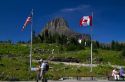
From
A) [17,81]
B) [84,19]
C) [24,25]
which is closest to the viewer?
[17,81]

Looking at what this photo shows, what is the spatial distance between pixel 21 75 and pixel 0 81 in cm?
511

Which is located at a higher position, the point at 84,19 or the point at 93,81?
the point at 84,19

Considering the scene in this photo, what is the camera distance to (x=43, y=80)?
2355cm

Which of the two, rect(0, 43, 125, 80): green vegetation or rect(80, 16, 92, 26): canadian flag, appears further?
rect(80, 16, 92, 26): canadian flag

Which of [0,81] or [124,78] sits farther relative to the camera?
[124,78]

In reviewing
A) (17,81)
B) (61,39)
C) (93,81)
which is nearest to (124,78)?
(93,81)

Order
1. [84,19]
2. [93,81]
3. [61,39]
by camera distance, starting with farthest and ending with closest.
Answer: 1. [61,39]
2. [84,19]
3. [93,81]

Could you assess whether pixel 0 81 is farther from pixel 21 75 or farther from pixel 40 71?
pixel 21 75

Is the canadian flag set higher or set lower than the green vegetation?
higher

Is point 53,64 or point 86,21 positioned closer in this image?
point 86,21

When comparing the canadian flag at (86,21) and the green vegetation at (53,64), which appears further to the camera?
the canadian flag at (86,21)

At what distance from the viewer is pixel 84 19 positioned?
40.1 metres

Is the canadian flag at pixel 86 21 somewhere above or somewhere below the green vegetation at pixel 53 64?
above

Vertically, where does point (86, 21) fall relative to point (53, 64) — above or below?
above
